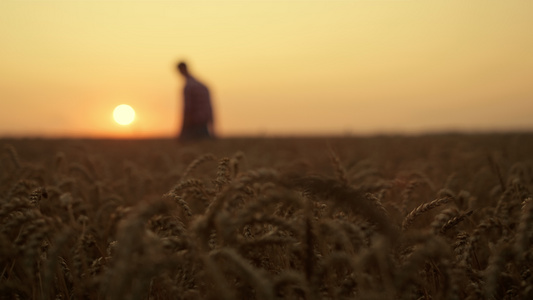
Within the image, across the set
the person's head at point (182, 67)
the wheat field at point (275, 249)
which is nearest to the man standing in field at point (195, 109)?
the person's head at point (182, 67)

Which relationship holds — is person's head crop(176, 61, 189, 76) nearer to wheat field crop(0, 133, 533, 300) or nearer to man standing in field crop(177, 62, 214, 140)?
man standing in field crop(177, 62, 214, 140)

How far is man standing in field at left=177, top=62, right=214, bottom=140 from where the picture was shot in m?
15.8

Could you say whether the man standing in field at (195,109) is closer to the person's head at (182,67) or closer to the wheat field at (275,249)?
the person's head at (182,67)

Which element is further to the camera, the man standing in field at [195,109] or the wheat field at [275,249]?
the man standing in field at [195,109]

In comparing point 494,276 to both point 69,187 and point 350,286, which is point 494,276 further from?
point 69,187

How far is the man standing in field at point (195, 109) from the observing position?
15.8m

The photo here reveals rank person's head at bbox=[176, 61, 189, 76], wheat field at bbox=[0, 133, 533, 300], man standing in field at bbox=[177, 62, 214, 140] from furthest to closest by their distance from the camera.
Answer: man standing in field at bbox=[177, 62, 214, 140] < person's head at bbox=[176, 61, 189, 76] < wheat field at bbox=[0, 133, 533, 300]

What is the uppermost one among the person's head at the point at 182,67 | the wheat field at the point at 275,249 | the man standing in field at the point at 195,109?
the person's head at the point at 182,67

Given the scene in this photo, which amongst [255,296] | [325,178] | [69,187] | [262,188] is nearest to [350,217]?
[262,188]

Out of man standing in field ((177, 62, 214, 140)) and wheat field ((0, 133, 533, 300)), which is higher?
man standing in field ((177, 62, 214, 140))

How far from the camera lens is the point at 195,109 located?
16.2m

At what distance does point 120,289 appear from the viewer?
3.21 feet

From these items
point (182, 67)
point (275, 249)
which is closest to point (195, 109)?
point (182, 67)

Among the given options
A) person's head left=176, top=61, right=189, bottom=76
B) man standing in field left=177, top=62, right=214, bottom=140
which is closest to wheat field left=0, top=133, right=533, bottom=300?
person's head left=176, top=61, right=189, bottom=76
